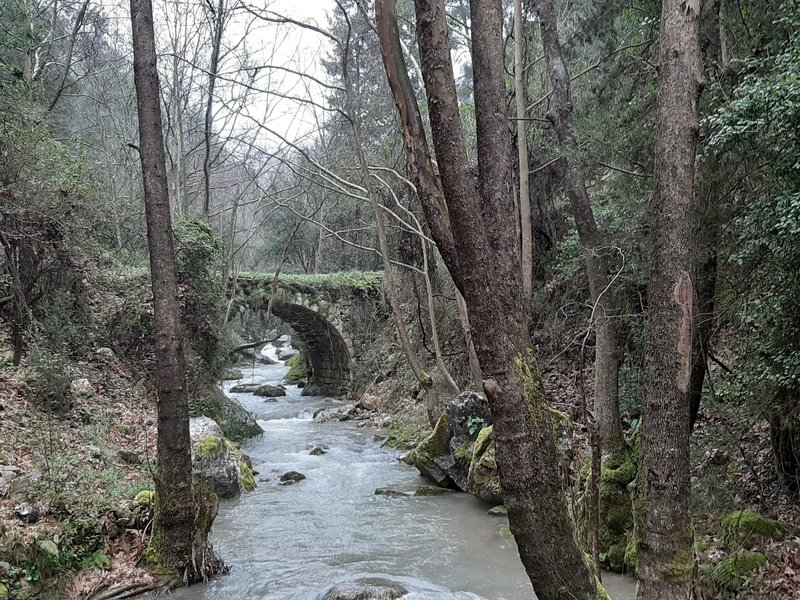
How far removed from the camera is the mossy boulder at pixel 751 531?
170 inches

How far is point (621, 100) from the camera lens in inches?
256

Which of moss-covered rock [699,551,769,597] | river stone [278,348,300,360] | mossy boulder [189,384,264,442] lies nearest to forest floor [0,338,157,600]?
mossy boulder [189,384,264,442]

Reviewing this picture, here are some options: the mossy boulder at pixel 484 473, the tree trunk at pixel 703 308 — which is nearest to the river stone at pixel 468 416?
the mossy boulder at pixel 484 473

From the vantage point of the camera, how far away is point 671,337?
341 cm

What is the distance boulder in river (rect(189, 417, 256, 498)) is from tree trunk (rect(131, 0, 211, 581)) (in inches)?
101

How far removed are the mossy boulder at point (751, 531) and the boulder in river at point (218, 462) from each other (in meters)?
5.83

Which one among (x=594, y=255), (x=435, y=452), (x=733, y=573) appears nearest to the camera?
(x=733, y=573)

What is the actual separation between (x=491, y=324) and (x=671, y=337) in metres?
1.58

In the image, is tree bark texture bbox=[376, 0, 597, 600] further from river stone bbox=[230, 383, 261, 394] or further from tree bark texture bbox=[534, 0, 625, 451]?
river stone bbox=[230, 383, 261, 394]

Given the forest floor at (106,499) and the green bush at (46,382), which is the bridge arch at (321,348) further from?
the forest floor at (106,499)

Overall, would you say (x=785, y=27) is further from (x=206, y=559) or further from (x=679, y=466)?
(x=206, y=559)

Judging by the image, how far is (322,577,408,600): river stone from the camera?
4.41 metres

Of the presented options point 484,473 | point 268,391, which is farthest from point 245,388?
point 484,473

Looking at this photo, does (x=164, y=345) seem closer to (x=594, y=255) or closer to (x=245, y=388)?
(x=594, y=255)
